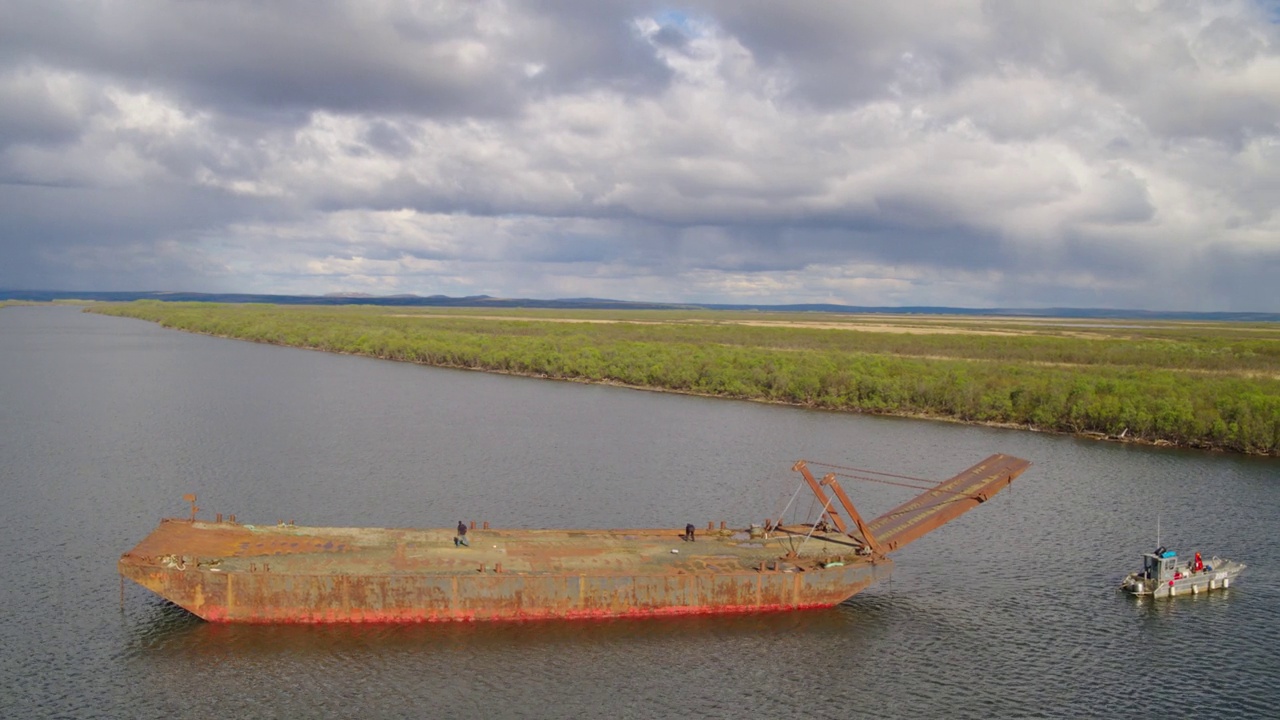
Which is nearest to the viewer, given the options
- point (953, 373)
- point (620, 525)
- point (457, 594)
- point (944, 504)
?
point (457, 594)

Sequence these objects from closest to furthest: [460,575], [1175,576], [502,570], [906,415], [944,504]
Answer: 1. [460,575]
2. [502,570]
3. [1175,576]
4. [944,504]
5. [906,415]

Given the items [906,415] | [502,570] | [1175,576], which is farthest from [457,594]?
[906,415]

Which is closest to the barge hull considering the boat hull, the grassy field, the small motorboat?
the boat hull

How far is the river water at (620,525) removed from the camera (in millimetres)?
28984

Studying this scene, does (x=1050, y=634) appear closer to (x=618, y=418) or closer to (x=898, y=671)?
(x=898, y=671)

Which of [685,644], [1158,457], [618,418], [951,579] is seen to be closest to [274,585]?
[685,644]

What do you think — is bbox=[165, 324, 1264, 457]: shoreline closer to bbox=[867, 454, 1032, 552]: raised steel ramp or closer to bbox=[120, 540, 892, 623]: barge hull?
bbox=[867, 454, 1032, 552]: raised steel ramp

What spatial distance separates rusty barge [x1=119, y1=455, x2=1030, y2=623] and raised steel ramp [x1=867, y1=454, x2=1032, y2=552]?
0.45 ft

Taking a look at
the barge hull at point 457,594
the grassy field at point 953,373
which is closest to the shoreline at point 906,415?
the grassy field at point 953,373

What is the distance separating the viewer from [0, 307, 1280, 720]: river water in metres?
29.0

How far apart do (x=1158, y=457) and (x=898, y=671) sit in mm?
49605

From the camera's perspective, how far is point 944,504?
4147 cm

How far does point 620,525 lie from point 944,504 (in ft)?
54.4

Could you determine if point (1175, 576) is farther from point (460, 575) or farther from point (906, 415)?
point (906, 415)
